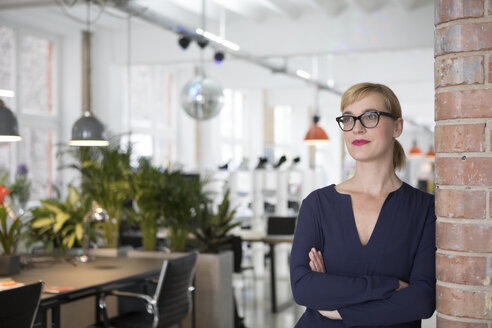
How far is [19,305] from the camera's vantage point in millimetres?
3287

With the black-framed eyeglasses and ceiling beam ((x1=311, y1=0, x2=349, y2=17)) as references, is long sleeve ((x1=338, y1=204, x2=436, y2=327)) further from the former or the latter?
ceiling beam ((x1=311, y1=0, x2=349, y2=17))

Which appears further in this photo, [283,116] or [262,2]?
[283,116]

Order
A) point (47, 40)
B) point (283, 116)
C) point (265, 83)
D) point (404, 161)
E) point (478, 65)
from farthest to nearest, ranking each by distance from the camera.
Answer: point (283, 116)
point (265, 83)
point (47, 40)
point (404, 161)
point (478, 65)

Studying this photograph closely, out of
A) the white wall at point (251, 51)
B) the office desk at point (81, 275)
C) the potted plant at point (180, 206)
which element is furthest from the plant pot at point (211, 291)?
the white wall at point (251, 51)

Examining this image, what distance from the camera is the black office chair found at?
173 inches

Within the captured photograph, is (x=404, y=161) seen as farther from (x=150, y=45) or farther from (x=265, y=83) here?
(x=265, y=83)

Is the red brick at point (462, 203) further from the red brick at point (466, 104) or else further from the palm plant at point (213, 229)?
the palm plant at point (213, 229)

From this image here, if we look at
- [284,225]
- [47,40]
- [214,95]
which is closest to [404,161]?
[214,95]

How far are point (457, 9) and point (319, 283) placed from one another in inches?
32.8

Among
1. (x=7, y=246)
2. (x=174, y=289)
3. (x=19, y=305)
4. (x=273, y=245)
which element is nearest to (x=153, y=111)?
(x=273, y=245)

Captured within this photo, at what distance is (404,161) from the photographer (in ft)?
7.11

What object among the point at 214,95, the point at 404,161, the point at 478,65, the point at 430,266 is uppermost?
the point at 214,95

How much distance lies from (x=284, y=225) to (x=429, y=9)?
10.5ft

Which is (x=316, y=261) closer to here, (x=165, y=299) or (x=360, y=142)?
(x=360, y=142)
